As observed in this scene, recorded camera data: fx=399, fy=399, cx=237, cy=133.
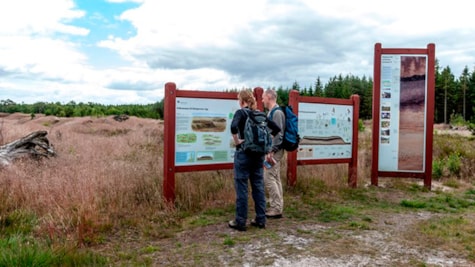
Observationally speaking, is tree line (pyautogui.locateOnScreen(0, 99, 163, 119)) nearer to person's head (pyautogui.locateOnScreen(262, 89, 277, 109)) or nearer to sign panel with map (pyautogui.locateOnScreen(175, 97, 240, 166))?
sign panel with map (pyautogui.locateOnScreen(175, 97, 240, 166))

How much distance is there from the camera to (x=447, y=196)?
8.72m

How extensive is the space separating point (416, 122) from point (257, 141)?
5873mm

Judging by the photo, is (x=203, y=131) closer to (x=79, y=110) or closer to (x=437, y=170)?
(x=437, y=170)

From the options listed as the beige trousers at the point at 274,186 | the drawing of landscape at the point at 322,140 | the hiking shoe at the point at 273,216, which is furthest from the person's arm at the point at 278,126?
the drawing of landscape at the point at 322,140

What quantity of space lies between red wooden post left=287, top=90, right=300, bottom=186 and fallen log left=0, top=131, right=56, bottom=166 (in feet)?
22.0

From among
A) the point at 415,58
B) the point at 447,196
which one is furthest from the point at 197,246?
the point at 415,58

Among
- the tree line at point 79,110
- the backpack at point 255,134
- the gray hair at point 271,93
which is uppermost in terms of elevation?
the tree line at point 79,110

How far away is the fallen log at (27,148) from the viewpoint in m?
10.3

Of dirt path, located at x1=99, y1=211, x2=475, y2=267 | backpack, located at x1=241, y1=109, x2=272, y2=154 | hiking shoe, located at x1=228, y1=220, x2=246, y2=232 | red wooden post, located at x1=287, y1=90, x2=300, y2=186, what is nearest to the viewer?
dirt path, located at x1=99, y1=211, x2=475, y2=267

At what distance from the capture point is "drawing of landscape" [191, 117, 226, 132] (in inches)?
277

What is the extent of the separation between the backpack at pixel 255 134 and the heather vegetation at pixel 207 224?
1.20 meters

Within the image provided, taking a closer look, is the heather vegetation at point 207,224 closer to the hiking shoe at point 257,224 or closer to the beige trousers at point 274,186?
the hiking shoe at point 257,224

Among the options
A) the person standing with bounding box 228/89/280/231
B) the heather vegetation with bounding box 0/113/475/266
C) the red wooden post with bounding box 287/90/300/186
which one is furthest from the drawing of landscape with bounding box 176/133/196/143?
the red wooden post with bounding box 287/90/300/186

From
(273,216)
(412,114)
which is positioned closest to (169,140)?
(273,216)
